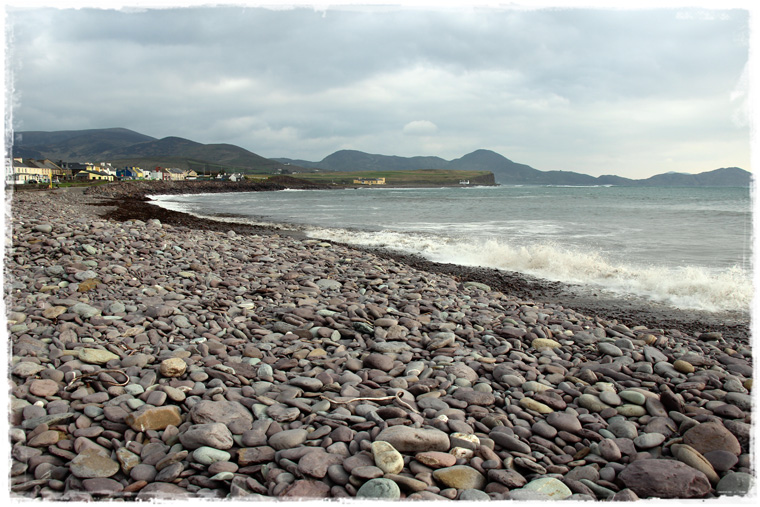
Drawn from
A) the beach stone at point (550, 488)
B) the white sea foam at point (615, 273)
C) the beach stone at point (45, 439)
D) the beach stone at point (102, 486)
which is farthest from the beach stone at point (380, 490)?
the white sea foam at point (615, 273)

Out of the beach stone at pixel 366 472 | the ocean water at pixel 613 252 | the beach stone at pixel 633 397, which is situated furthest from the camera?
the ocean water at pixel 613 252

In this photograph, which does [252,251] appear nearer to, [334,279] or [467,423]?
[334,279]

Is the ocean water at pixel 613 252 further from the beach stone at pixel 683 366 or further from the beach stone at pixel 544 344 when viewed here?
the beach stone at pixel 544 344

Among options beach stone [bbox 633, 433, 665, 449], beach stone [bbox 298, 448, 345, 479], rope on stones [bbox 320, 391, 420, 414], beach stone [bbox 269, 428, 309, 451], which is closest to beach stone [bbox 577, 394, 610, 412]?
beach stone [bbox 633, 433, 665, 449]

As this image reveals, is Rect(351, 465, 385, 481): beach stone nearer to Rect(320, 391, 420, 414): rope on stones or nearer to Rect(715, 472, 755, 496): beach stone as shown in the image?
Rect(320, 391, 420, 414): rope on stones

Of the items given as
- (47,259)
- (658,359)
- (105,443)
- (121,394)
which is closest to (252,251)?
(47,259)

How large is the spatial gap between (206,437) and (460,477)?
1781 millimetres

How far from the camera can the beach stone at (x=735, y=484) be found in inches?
115

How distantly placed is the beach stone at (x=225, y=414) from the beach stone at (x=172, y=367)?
0.77 m

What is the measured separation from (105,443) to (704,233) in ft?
77.5

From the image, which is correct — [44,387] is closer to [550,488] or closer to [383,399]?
[383,399]

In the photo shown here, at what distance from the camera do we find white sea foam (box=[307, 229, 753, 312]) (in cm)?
910

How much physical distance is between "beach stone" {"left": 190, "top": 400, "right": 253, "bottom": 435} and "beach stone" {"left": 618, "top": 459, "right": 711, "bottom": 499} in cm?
270

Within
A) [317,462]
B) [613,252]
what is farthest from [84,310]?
[613,252]
